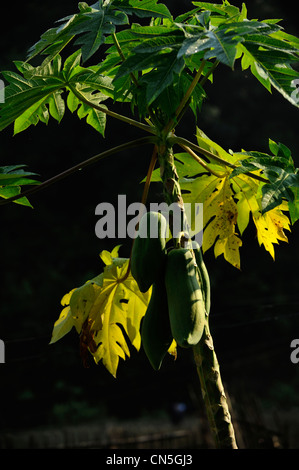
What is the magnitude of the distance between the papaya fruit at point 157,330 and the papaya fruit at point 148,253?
24 mm

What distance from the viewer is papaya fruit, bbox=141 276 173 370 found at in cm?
65

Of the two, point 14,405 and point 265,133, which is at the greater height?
point 265,133

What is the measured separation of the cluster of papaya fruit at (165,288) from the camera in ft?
2.01

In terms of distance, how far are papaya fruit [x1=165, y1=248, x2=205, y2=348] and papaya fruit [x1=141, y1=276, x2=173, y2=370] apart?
0.03 m

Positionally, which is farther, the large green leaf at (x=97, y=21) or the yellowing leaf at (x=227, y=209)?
the yellowing leaf at (x=227, y=209)

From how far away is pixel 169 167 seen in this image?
2.36 ft

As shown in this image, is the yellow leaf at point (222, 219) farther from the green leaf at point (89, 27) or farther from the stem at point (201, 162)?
the green leaf at point (89, 27)

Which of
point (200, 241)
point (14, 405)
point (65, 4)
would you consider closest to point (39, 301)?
point (14, 405)

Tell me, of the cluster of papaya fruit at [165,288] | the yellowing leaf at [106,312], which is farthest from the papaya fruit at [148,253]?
the yellowing leaf at [106,312]

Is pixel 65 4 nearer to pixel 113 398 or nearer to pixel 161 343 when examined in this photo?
pixel 113 398

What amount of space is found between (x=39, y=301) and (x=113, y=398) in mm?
1028

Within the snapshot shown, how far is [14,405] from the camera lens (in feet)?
15.5

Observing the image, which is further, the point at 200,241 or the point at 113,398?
the point at 113,398

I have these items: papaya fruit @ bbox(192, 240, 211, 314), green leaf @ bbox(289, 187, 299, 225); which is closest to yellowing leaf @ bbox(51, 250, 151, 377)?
papaya fruit @ bbox(192, 240, 211, 314)
